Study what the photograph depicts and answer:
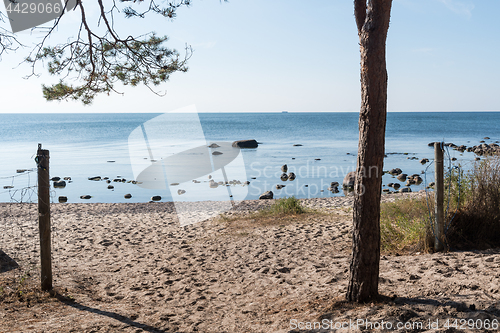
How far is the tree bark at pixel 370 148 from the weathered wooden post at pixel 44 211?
4.03m

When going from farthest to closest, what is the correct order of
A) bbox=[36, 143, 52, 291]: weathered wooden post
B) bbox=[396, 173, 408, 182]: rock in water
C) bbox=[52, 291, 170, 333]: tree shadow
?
1. bbox=[396, 173, 408, 182]: rock in water
2. bbox=[36, 143, 52, 291]: weathered wooden post
3. bbox=[52, 291, 170, 333]: tree shadow

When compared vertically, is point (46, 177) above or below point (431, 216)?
above

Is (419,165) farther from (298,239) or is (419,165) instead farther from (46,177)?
(46,177)

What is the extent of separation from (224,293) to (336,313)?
193cm

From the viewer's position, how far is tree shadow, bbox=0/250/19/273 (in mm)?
6215

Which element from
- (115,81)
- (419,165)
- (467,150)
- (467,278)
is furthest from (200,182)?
(467,150)

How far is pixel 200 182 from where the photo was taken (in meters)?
22.1

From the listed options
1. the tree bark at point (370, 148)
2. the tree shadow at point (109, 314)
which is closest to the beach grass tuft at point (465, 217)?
the tree bark at point (370, 148)

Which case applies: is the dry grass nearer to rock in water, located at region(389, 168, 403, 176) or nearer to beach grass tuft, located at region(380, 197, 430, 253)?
beach grass tuft, located at region(380, 197, 430, 253)

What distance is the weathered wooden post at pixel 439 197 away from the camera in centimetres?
567

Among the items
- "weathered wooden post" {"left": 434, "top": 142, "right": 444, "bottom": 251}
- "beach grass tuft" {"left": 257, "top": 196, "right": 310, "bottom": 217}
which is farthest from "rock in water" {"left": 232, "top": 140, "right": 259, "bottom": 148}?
"weathered wooden post" {"left": 434, "top": 142, "right": 444, "bottom": 251}

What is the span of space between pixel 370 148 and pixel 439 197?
9.08 feet

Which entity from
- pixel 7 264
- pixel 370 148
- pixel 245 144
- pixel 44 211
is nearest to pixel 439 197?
pixel 370 148

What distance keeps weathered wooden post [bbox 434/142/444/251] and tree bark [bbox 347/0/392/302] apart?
97.4 inches
